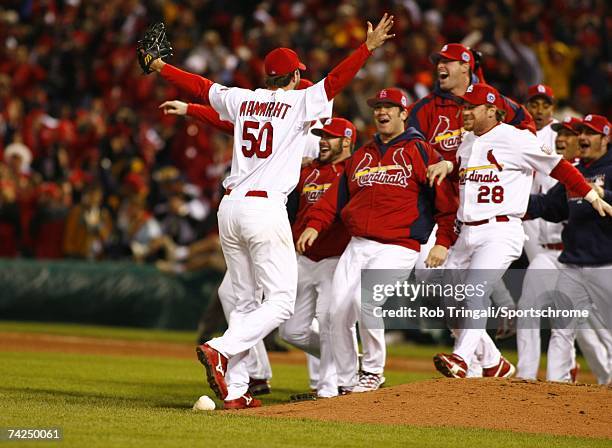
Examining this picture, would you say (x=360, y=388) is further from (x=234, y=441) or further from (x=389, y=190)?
(x=234, y=441)

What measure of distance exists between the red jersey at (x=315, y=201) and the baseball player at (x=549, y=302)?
6.39 ft

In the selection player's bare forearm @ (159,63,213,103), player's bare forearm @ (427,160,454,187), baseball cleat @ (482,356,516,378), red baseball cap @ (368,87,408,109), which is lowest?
baseball cleat @ (482,356,516,378)

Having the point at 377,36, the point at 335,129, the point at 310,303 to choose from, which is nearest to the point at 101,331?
the point at 310,303

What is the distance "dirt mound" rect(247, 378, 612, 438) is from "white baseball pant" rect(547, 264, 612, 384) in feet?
5.32

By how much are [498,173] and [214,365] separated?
2956 mm

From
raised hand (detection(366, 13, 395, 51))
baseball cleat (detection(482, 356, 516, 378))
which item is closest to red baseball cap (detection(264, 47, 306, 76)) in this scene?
raised hand (detection(366, 13, 395, 51))

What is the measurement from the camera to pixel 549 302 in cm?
994

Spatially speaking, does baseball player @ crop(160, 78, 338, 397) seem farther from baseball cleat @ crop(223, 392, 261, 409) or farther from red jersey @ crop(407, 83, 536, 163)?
baseball cleat @ crop(223, 392, 261, 409)

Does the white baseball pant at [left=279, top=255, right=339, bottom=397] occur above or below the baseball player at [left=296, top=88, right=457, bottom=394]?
below

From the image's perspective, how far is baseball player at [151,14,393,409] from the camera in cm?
770

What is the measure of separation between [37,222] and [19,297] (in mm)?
1631

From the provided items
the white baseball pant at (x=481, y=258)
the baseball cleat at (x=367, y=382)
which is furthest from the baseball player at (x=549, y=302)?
the baseball cleat at (x=367, y=382)

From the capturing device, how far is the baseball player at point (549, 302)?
9.68 meters

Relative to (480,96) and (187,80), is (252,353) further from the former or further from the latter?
(480,96)
